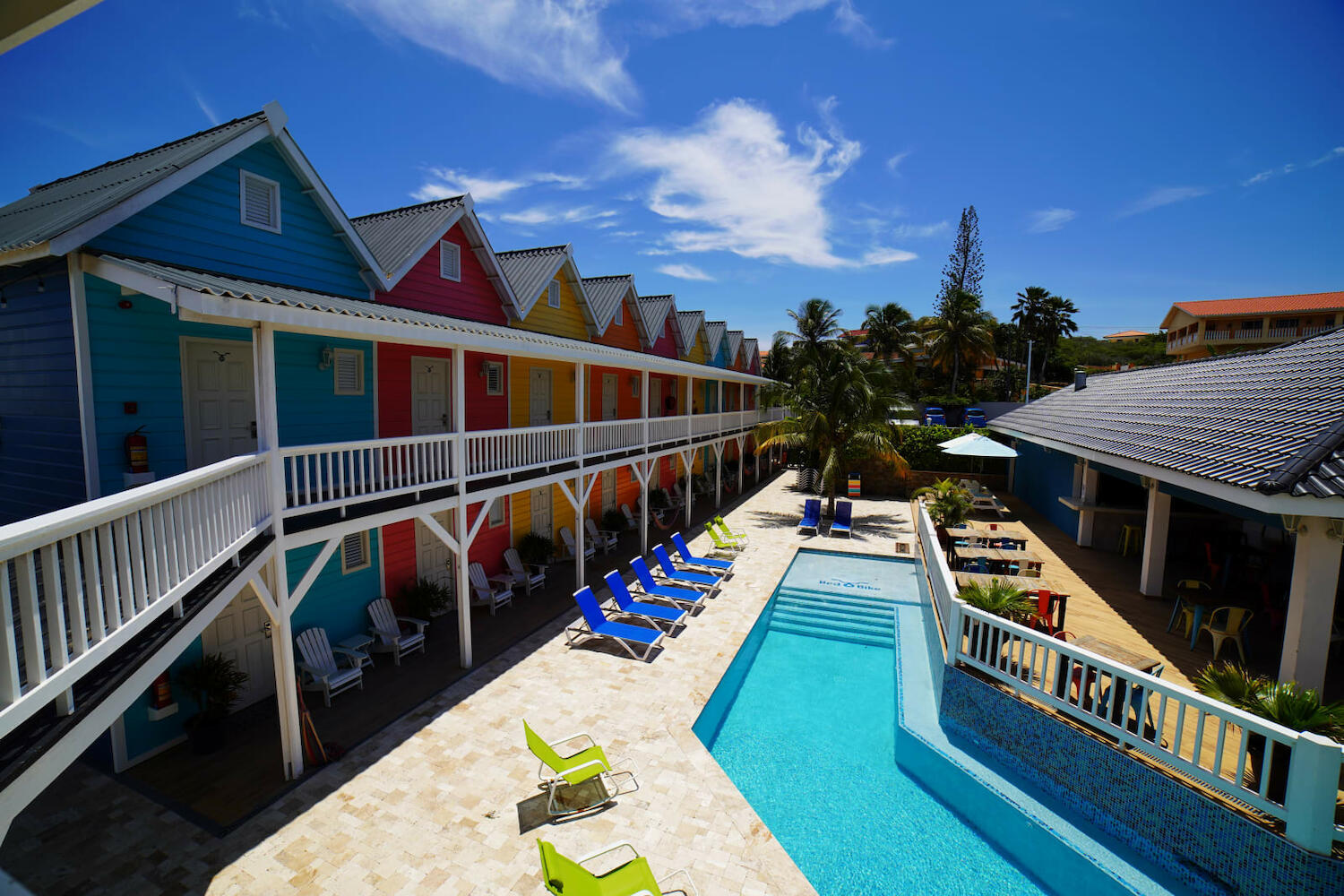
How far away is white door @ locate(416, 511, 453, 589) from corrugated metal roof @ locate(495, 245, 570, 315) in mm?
6042

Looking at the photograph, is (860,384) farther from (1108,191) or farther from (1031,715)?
(1108,191)

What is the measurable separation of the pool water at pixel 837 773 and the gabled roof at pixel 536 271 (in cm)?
1015

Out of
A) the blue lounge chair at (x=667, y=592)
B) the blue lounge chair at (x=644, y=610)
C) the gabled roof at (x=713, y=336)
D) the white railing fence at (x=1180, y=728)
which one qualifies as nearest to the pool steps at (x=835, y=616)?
the blue lounge chair at (x=667, y=592)

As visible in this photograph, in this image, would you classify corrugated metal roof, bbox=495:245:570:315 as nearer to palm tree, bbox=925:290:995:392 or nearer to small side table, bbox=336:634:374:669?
small side table, bbox=336:634:374:669

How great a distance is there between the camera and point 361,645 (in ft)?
32.4

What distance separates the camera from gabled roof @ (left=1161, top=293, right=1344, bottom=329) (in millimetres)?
53031

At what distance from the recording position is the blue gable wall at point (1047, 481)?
17172 millimetres

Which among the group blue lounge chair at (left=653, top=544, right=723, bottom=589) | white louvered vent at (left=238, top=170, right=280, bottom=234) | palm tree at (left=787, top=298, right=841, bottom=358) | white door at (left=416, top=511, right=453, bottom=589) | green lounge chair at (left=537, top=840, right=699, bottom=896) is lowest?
blue lounge chair at (left=653, top=544, right=723, bottom=589)

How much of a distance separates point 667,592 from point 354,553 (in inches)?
244

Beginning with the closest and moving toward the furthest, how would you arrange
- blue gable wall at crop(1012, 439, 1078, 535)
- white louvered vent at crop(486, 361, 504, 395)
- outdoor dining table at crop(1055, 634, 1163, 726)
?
outdoor dining table at crop(1055, 634, 1163, 726) → white louvered vent at crop(486, 361, 504, 395) → blue gable wall at crop(1012, 439, 1078, 535)

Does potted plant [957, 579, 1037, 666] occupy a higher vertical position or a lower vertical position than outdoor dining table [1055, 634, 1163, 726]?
higher

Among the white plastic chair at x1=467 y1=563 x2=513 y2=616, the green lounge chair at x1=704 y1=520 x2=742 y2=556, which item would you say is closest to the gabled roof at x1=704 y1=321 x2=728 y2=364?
the green lounge chair at x1=704 y1=520 x2=742 y2=556

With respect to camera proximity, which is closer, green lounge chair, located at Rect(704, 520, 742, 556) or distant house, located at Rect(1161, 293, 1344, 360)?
green lounge chair, located at Rect(704, 520, 742, 556)

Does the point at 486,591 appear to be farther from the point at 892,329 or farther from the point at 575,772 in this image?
the point at 892,329
